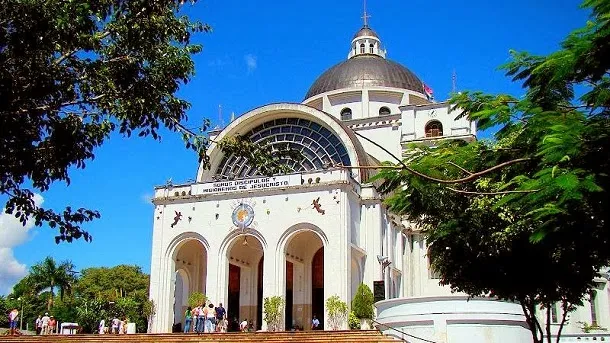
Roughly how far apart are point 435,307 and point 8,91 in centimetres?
1539

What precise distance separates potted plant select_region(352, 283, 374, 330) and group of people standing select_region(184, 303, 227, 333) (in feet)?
17.9

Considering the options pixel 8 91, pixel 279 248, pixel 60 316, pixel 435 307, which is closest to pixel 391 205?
pixel 8 91

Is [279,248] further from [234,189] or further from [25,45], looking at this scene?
[25,45]

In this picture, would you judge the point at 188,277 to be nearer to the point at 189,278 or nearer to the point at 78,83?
the point at 189,278

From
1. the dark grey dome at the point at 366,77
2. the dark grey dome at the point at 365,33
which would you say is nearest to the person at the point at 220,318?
the dark grey dome at the point at 366,77

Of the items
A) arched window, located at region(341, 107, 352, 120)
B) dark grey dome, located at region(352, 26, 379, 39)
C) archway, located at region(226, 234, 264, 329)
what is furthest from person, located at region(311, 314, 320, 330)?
dark grey dome, located at region(352, 26, 379, 39)

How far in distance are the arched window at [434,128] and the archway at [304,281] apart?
973cm

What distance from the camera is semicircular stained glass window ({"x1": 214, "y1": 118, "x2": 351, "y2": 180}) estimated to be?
35972 mm

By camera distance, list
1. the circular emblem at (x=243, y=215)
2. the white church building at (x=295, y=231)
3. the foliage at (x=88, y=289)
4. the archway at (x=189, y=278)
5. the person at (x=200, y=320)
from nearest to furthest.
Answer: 1. the person at (x=200, y=320)
2. the white church building at (x=295, y=231)
3. the circular emblem at (x=243, y=215)
4. the archway at (x=189, y=278)
5. the foliage at (x=88, y=289)

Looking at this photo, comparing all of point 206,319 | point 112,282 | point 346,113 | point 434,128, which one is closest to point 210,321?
point 206,319

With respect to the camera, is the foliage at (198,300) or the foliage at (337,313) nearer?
the foliage at (337,313)

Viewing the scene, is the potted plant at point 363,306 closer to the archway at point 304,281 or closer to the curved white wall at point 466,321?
the archway at point 304,281

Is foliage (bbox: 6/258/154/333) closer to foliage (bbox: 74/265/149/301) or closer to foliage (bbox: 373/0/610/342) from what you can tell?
foliage (bbox: 74/265/149/301)

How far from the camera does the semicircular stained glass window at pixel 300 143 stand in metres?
36.0
